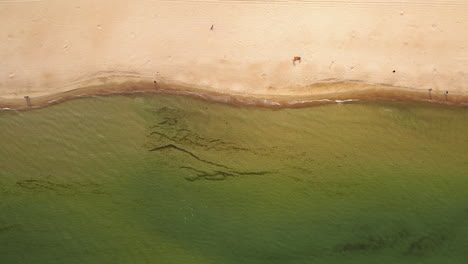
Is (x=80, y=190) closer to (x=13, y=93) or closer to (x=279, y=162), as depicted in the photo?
(x=13, y=93)

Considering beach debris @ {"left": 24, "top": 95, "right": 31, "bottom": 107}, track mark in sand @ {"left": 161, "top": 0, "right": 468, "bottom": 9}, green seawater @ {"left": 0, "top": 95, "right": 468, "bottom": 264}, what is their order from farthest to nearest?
beach debris @ {"left": 24, "top": 95, "right": 31, "bottom": 107} < track mark in sand @ {"left": 161, "top": 0, "right": 468, "bottom": 9} < green seawater @ {"left": 0, "top": 95, "right": 468, "bottom": 264}

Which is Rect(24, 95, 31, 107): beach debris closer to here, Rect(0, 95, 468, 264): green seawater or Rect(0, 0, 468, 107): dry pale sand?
Rect(0, 0, 468, 107): dry pale sand

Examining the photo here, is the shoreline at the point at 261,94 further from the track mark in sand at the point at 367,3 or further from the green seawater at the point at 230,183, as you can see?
the track mark in sand at the point at 367,3

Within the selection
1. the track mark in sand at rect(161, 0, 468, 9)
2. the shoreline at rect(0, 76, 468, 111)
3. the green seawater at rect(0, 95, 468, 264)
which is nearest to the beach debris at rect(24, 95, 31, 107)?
the shoreline at rect(0, 76, 468, 111)

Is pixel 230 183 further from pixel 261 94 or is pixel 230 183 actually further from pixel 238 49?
pixel 238 49

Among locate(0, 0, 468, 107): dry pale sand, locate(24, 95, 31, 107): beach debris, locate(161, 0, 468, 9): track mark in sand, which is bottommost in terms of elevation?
locate(24, 95, 31, 107): beach debris

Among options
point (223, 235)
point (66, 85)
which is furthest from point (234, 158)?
point (66, 85)
